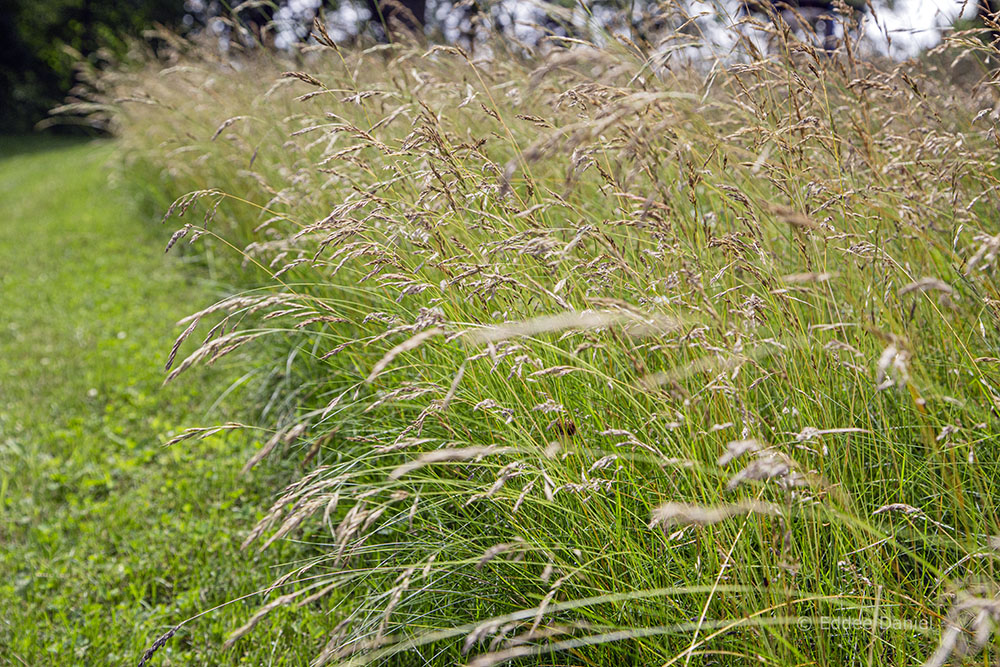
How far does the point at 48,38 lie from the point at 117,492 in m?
21.2

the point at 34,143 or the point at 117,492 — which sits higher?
the point at 34,143

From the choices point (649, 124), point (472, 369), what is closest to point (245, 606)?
point (472, 369)

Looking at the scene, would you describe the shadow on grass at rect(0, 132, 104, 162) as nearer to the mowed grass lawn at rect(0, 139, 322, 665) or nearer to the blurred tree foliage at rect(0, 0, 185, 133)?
the blurred tree foliage at rect(0, 0, 185, 133)

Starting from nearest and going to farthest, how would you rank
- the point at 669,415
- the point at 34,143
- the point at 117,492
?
1. the point at 669,415
2. the point at 117,492
3. the point at 34,143

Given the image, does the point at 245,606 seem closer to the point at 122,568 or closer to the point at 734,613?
the point at 122,568

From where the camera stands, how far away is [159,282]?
529cm

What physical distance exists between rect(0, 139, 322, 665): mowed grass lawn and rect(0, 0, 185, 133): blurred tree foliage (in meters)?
16.0

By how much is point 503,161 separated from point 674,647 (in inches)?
89.1

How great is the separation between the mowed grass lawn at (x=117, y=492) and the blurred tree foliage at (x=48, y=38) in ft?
52.4

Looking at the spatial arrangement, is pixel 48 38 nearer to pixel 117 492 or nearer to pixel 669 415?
pixel 117 492

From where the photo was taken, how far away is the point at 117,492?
9.55 ft

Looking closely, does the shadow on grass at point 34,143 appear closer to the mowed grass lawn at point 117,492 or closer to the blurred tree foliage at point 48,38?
the blurred tree foliage at point 48,38

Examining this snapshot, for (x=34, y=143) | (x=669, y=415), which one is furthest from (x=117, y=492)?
(x=34, y=143)

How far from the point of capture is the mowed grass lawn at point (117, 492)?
83.7 inches
